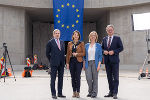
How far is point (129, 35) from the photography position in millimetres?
18531

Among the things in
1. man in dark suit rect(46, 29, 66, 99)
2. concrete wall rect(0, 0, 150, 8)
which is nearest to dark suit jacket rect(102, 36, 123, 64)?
man in dark suit rect(46, 29, 66, 99)

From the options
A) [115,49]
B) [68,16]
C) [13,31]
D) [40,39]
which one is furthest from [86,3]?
[115,49]

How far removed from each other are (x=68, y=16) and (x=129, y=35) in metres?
5.92

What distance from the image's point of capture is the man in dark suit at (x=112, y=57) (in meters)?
4.86

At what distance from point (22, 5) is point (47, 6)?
228 cm

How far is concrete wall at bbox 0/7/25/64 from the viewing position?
18.2 m

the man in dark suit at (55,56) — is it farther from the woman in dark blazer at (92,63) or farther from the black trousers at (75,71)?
the woman in dark blazer at (92,63)

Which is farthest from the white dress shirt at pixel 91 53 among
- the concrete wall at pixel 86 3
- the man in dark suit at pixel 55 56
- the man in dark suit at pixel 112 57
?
the concrete wall at pixel 86 3

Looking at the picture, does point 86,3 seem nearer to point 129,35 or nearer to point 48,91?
point 129,35

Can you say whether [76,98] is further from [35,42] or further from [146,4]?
[35,42]

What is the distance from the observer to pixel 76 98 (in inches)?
183

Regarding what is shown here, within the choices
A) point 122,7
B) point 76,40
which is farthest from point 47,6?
point 76,40

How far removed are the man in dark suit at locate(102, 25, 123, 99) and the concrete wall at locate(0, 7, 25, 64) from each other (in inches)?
586

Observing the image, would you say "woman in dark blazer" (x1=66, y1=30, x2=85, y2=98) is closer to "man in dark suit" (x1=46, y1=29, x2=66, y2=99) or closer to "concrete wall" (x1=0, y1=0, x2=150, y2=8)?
"man in dark suit" (x1=46, y1=29, x2=66, y2=99)
